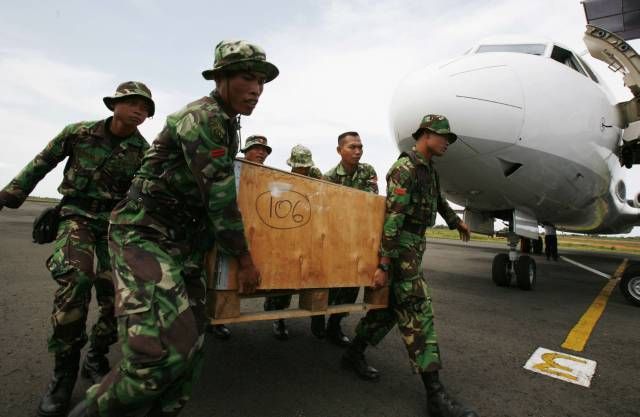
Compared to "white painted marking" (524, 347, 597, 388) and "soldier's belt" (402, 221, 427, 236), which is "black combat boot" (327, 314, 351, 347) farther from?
"white painted marking" (524, 347, 597, 388)

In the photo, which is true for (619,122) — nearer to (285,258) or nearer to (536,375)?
(536,375)

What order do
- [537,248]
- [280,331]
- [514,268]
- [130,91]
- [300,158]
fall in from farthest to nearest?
[537,248] → [514,268] → [300,158] → [280,331] → [130,91]

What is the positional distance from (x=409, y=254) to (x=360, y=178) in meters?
1.86

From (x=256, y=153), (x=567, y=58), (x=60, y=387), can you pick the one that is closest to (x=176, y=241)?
(x=60, y=387)

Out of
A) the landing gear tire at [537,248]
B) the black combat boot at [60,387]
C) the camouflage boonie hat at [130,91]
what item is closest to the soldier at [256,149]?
the camouflage boonie hat at [130,91]

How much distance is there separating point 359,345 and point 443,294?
11.7ft

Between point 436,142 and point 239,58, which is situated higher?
point 239,58

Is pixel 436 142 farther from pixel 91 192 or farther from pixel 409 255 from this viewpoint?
pixel 91 192

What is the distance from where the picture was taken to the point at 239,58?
5.76 feet

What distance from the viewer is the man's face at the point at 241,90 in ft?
6.02

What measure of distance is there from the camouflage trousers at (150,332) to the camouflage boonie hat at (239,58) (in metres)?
0.88

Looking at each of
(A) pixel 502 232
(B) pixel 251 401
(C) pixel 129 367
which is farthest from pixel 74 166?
(A) pixel 502 232

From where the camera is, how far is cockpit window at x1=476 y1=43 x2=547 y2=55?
5.21 metres

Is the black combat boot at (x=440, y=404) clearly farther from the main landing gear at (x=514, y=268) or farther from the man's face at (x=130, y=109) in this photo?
the main landing gear at (x=514, y=268)
